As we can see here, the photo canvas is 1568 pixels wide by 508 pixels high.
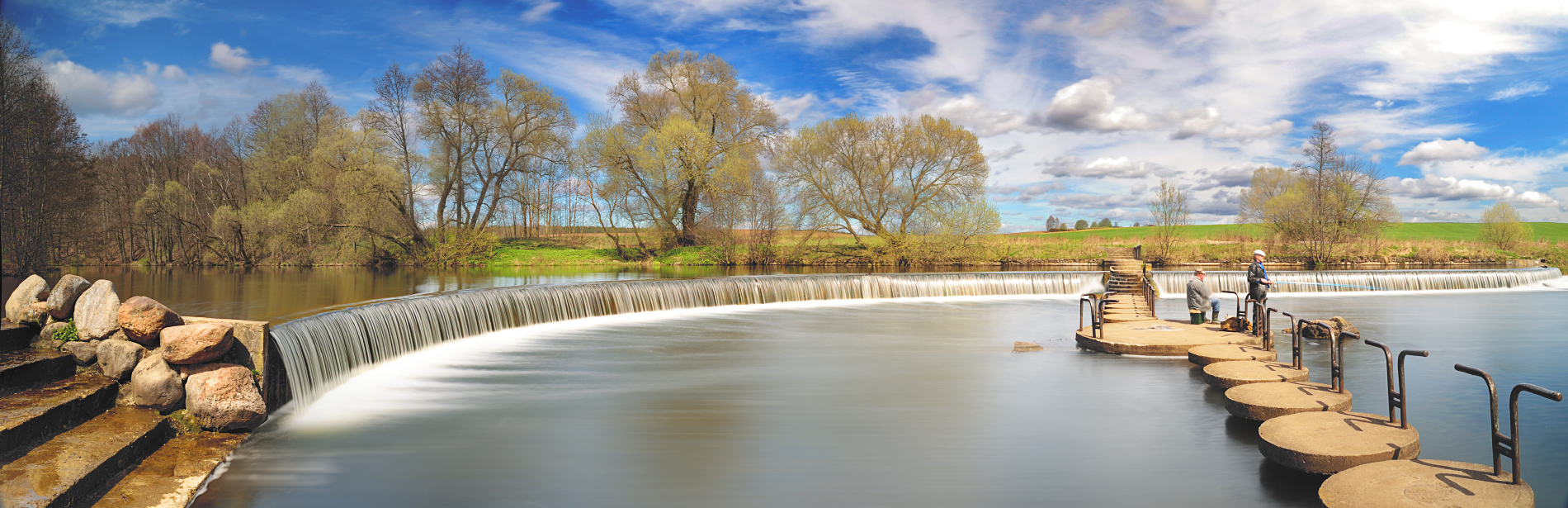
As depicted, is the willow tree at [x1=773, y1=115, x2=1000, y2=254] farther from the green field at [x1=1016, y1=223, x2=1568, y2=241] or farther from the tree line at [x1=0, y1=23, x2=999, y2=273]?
the green field at [x1=1016, y1=223, x2=1568, y2=241]

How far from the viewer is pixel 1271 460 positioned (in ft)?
21.6

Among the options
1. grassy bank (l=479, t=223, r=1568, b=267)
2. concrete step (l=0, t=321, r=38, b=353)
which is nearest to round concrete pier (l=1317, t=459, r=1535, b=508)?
concrete step (l=0, t=321, r=38, b=353)

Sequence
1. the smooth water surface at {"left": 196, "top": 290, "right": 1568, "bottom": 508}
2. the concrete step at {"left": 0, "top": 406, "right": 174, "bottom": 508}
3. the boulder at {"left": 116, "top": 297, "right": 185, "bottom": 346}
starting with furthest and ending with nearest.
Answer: the boulder at {"left": 116, "top": 297, "right": 185, "bottom": 346} < the smooth water surface at {"left": 196, "top": 290, "right": 1568, "bottom": 508} < the concrete step at {"left": 0, "top": 406, "right": 174, "bottom": 508}

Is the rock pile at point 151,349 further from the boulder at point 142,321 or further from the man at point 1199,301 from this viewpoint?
the man at point 1199,301

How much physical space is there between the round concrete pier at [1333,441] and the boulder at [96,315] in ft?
35.7

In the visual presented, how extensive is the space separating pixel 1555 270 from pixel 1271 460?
4061cm

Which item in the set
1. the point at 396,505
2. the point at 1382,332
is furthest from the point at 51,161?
the point at 1382,332

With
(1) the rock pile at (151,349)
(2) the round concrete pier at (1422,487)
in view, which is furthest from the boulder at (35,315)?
(2) the round concrete pier at (1422,487)

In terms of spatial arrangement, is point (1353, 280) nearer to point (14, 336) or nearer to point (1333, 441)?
point (1333, 441)

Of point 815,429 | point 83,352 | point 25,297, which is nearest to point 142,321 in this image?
point 83,352

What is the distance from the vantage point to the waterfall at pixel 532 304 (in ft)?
31.7

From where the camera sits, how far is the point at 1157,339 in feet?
40.7

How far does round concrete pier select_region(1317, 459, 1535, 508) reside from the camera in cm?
484

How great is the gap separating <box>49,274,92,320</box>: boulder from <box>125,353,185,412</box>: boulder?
4.41 feet
